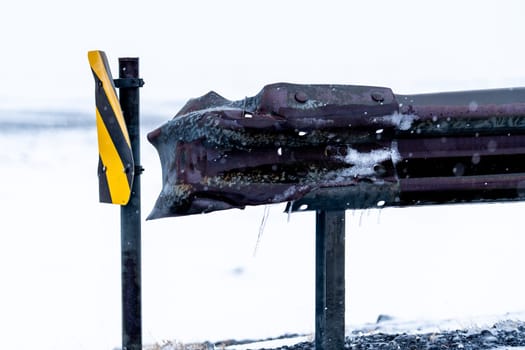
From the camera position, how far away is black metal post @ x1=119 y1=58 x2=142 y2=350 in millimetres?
4473

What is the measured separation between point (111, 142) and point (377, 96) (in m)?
1.40

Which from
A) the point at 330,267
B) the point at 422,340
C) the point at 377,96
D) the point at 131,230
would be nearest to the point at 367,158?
the point at 377,96

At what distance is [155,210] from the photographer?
383 centimetres

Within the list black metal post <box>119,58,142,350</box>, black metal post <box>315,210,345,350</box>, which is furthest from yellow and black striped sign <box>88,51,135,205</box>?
black metal post <box>315,210,345,350</box>

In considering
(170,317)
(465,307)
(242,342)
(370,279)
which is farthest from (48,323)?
(465,307)

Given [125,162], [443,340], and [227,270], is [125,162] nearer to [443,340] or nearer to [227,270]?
[443,340]

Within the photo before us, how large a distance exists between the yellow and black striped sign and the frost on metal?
0.44 m

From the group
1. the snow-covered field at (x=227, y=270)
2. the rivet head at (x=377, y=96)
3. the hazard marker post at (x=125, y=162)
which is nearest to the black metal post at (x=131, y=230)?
the hazard marker post at (x=125, y=162)

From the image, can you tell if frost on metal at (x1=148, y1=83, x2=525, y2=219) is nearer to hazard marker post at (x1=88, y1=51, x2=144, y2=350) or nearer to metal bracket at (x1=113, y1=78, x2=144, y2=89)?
hazard marker post at (x1=88, y1=51, x2=144, y2=350)

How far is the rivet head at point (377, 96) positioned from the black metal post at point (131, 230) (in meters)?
1.33

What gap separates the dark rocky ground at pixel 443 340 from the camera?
5320mm

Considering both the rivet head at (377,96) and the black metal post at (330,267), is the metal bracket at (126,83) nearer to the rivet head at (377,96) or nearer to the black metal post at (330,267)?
the black metal post at (330,267)

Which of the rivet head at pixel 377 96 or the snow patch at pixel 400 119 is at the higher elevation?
the rivet head at pixel 377 96

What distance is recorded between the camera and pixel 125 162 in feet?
14.2
